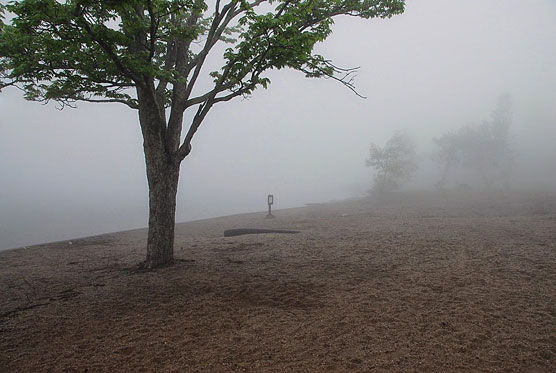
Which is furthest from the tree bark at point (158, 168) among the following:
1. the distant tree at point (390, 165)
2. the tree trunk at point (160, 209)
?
the distant tree at point (390, 165)

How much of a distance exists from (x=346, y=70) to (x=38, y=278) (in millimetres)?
10625

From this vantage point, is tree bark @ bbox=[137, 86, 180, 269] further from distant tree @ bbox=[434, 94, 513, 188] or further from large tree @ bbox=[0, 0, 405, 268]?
distant tree @ bbox=[434, 94, 513, 188]

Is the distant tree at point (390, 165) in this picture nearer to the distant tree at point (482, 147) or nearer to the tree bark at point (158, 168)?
the distant tree at point (482, 147)

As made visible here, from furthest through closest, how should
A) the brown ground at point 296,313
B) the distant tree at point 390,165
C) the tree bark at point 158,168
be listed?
the distant tree at point 390,165
the tree bark at point 158,168
the brown ground at point 296,313

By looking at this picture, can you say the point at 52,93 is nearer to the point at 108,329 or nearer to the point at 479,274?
the point at 108,329

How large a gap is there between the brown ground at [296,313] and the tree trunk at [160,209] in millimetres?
626

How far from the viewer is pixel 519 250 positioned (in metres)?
9.59

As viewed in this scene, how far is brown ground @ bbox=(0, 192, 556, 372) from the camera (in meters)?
4.06

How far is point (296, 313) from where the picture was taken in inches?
220

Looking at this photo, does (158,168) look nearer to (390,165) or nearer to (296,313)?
(296,313)

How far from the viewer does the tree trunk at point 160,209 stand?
888 centimetres

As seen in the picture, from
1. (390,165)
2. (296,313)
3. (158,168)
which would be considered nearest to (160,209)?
(158,168)

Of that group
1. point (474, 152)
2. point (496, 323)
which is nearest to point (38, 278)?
point (496, 323)

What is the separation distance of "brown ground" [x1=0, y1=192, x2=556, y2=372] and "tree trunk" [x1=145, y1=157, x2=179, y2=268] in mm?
626
